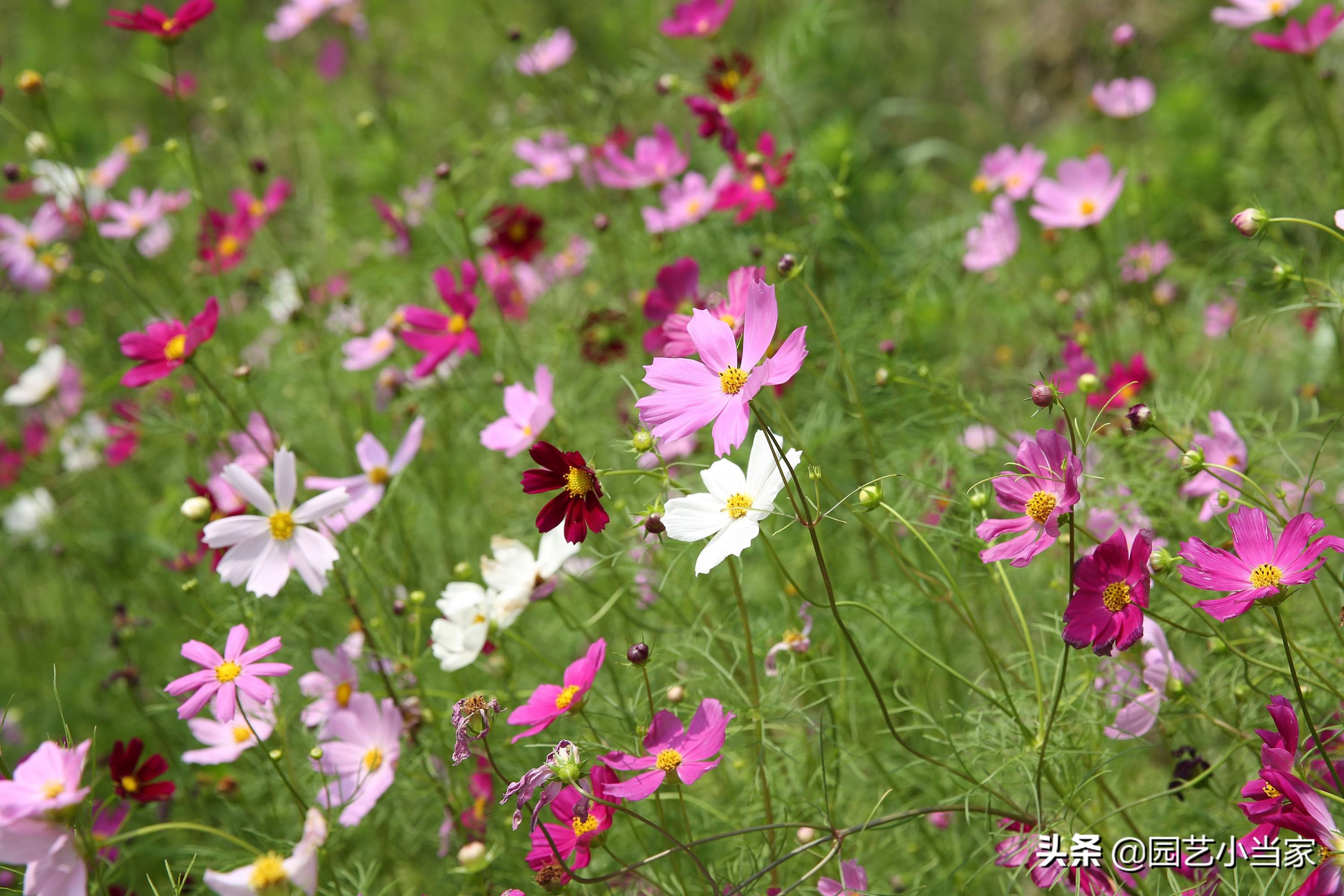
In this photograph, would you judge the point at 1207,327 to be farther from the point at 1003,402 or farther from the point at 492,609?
the point at 492,609

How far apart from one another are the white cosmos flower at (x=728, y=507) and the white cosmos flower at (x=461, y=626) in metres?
0.30

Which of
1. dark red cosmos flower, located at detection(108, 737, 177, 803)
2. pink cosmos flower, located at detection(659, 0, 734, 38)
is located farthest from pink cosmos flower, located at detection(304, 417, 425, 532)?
pink cosmos flower, located at detection(659, 0, 734, 38)

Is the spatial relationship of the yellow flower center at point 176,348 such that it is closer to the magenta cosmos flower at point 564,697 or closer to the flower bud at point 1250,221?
the magenta cosmos flower at point 564,697

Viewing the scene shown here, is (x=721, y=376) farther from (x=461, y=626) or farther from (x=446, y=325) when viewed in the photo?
(x=446, y=325)

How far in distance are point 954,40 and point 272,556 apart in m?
2.62

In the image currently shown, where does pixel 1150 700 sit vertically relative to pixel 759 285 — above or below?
below

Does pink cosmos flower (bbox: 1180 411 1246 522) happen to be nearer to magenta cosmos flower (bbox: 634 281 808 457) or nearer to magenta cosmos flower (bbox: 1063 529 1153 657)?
magenta cosmos flower (bbox: 1063 529 1153 657)

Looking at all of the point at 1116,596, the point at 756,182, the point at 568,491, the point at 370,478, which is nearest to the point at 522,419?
the point at 370,478

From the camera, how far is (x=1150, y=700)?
105 cm

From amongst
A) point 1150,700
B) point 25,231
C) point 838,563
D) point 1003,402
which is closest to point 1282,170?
point 1003,402

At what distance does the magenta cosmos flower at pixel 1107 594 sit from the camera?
2.62ft

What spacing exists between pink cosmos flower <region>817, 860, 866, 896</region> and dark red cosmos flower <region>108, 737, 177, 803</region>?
76 centimetres

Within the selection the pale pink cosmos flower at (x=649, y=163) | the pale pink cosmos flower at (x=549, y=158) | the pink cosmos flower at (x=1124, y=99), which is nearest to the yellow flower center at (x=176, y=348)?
the pale pink cosmos flower at (x=649, y=163)

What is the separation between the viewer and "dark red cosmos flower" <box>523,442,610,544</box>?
896 millimetres
